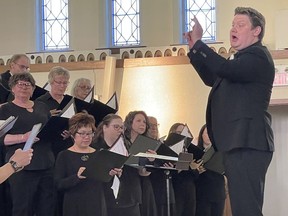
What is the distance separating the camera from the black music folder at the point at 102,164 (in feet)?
14.9

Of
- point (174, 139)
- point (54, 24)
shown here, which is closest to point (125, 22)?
point (54, 24)

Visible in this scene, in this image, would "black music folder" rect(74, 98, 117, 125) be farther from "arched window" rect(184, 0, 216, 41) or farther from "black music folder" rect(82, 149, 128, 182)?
"arched window" rect(184, 0, 216, 41)

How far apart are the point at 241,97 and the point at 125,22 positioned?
367 inches

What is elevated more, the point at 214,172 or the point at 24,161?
the point at 24,161

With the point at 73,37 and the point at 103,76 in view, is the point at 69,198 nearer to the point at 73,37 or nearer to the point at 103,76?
the point at 103,76

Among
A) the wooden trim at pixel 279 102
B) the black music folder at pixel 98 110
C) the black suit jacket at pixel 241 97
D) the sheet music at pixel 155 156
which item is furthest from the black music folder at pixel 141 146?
the wooden trim at pixel 279 102

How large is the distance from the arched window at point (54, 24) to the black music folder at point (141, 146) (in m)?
7.67

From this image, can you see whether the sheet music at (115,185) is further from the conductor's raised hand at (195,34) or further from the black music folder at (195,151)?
the conductor's raised hand at (195,34)

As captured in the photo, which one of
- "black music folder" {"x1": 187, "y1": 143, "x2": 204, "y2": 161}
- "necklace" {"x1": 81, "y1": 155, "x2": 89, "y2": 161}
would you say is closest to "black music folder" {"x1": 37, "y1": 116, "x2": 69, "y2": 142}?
"necklace" {"x1": 81, "y1": 155, "x2": 89, "y2": 161}

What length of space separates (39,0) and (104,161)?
875 cm

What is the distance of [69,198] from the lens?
4.78 meters

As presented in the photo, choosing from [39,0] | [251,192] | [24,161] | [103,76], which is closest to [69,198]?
[24,161]

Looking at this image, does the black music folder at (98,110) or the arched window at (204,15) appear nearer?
the black music folder at (98,110)

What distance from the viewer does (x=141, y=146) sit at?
514cm
